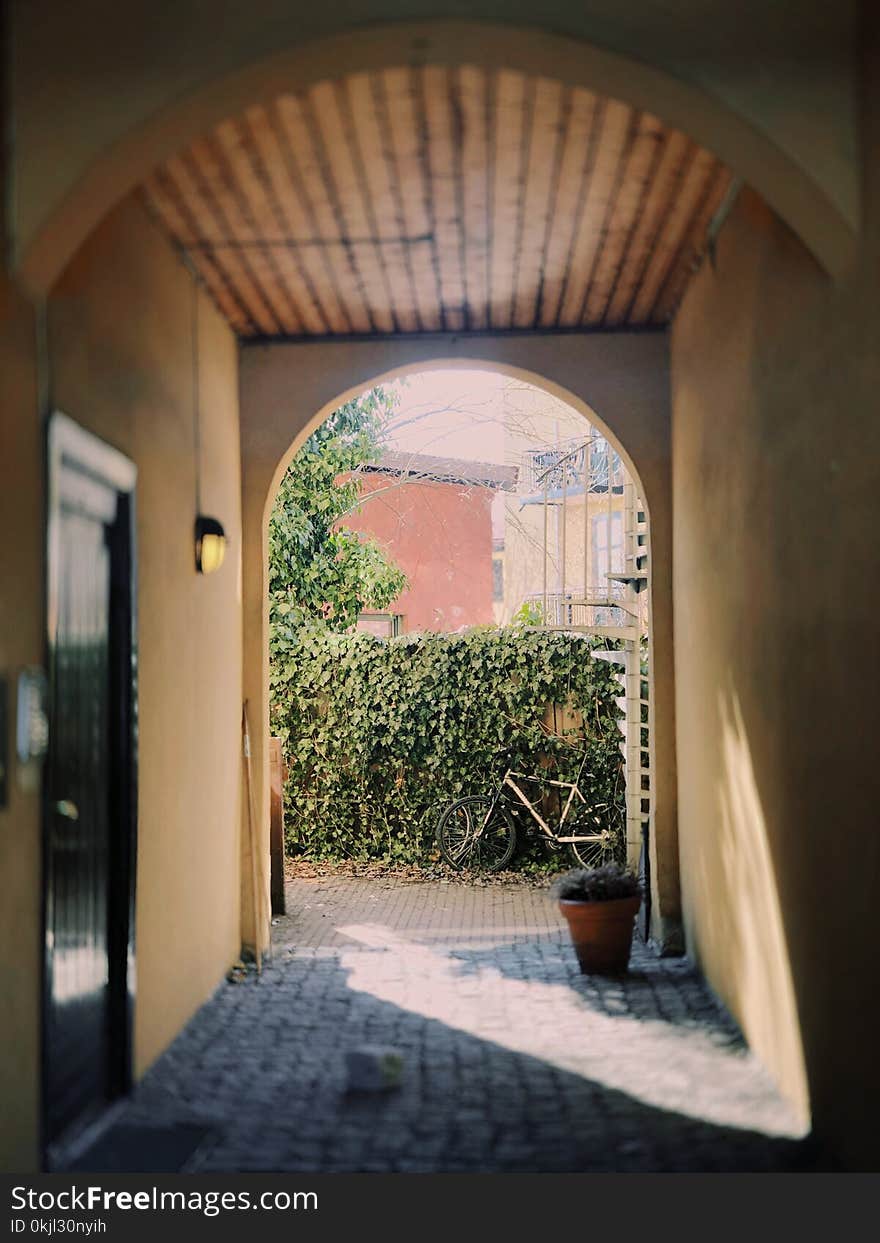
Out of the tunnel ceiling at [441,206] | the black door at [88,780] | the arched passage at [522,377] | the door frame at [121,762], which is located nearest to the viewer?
the black door at [88,780]

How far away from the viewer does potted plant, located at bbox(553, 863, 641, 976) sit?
6422mm

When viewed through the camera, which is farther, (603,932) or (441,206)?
(603,932)

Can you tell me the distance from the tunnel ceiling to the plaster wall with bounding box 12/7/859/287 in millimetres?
575

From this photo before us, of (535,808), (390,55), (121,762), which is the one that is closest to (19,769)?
(121,762)

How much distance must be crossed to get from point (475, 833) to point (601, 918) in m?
4.49

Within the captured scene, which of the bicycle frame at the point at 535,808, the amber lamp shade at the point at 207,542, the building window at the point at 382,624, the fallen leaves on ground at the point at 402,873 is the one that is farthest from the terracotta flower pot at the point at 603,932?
the building window at the point at 382,624

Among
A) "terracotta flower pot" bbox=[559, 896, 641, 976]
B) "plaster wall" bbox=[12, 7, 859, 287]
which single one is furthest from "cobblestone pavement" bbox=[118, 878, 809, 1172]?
"plaster wall" bbox=[12, 7, 859, 287]

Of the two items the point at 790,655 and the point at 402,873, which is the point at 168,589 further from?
the point at 402,873

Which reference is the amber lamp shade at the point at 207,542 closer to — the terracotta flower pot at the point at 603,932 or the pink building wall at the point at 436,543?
the terracotta flower pot at the point at 603,932

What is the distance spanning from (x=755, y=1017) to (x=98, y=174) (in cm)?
396

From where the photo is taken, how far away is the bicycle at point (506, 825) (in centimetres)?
1080

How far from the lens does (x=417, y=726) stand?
1110 centimetres

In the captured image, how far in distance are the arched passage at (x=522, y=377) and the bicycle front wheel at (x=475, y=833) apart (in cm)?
374

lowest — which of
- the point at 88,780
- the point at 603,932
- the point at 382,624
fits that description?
the point at 603,932
